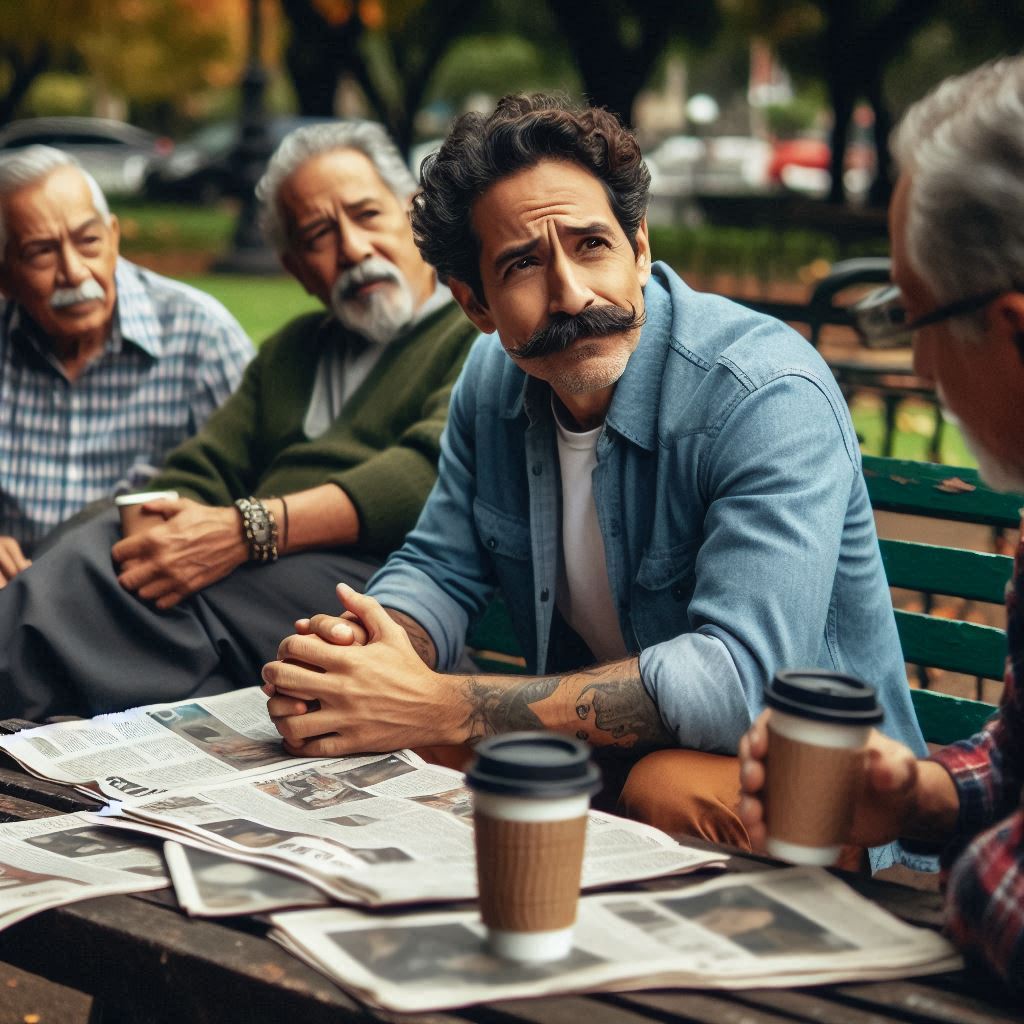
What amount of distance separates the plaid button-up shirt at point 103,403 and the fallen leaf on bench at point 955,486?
82.0 inches

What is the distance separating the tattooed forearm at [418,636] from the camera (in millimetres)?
2816

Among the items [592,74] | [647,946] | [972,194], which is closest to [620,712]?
[647,946]

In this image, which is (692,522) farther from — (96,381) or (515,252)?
(96,381)

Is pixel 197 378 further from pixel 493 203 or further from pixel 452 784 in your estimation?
pixel 452 784

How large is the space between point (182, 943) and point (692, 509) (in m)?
1.24

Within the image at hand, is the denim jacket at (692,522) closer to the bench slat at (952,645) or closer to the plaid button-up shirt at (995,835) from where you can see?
the bench slat at (952,645)

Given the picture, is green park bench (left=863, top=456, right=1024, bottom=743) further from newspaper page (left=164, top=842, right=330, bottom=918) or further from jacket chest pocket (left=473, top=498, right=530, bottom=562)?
newspaper page (left=164, top=842, right=330, bottom=918)

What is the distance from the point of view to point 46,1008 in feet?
10.6

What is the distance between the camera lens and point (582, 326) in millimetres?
2590

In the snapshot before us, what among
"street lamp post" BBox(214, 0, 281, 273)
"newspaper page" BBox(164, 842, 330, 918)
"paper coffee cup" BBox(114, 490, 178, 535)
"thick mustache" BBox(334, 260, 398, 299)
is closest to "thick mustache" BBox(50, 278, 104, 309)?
"thick mustache" BBox(334, 260, 398, 299)

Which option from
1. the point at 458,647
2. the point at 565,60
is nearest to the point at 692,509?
the point at 458,647

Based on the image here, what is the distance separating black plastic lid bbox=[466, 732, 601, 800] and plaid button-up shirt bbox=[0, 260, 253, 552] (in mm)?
2863

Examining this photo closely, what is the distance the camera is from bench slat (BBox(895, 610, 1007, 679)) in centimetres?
288

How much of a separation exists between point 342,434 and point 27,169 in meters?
1.21
